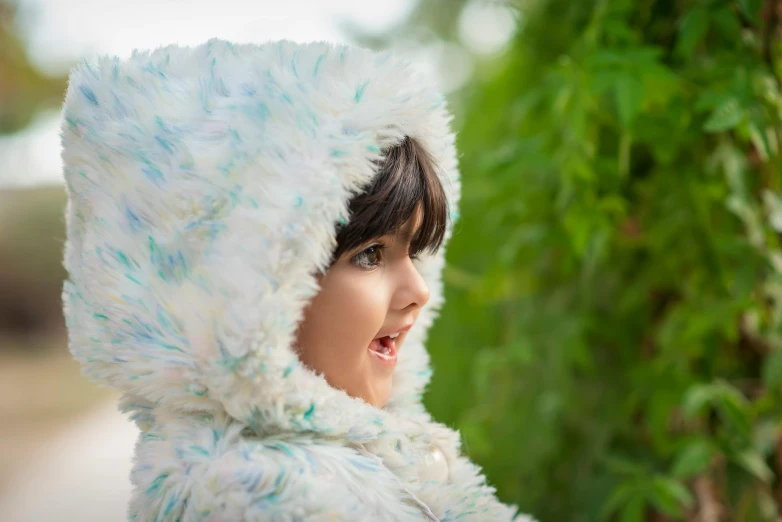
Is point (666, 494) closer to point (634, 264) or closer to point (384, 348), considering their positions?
point (634, 264)

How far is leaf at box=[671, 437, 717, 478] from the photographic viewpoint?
109cm

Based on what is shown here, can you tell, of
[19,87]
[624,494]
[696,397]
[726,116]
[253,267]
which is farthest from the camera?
[19,87]

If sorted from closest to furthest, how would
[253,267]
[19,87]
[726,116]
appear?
[253,267]
[726,116]
[19,87]

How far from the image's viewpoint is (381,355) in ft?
2.48

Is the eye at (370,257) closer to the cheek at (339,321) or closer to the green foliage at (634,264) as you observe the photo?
the cheek at (339,321)

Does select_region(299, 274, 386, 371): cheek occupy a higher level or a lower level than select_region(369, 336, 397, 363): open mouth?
higher

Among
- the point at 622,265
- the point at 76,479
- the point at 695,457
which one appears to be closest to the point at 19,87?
the point at 76,479

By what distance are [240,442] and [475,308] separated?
3.35ft

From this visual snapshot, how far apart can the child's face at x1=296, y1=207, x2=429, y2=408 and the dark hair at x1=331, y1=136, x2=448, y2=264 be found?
0.04ft

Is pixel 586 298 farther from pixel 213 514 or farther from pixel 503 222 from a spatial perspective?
pixel 213 514

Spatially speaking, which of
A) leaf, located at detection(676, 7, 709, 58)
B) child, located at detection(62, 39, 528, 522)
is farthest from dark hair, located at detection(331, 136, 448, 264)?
leaf, located at detection(676, 7, 709, 58)

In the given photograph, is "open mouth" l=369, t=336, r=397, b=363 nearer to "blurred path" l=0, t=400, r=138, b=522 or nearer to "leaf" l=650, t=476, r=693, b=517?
"leaf" l=650, t=476, r=693, b=517

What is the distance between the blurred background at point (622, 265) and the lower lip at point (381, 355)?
1.15ft

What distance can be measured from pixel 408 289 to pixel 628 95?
0.48 meters
